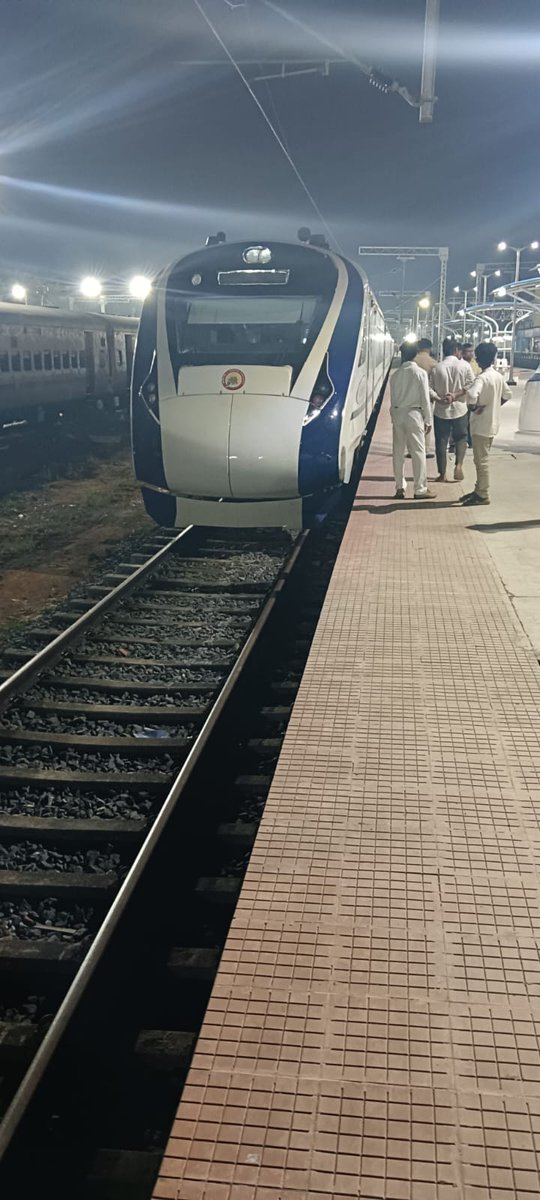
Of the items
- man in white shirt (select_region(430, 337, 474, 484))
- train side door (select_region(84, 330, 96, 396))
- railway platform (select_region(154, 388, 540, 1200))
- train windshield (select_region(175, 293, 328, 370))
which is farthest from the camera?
train side door (select_region(84, 330, 96, 396))

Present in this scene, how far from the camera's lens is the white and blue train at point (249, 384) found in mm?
7504

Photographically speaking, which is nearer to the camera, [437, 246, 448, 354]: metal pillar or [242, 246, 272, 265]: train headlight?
[242, 246, 272, 265]: train headlight

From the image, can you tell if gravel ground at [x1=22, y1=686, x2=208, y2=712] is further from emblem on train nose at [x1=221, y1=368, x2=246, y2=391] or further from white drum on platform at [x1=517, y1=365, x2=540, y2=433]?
white drum on platform at [x1=517, y1=365, x2=540, y2=433]

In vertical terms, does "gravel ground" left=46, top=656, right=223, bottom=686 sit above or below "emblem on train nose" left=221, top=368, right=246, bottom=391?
below

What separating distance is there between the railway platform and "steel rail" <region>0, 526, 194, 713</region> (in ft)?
5.95

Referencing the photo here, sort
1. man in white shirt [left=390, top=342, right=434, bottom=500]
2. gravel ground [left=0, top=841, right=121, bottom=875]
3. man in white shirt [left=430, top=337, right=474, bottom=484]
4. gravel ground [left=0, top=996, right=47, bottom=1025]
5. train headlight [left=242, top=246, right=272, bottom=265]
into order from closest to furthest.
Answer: gravel ground [left=0, top=996, right=47, bottom=1025] → gravel ground [left=0, top=841, right=121, bottom=875] → train headlight [left=242, top=246, right=272, bottom=265] → man in white shirt [left=390, top=342, right=434, bottom=500] → man in white shirt [left=430, top=337, right=474, bottom=484]

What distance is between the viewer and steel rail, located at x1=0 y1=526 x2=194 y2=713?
5.21 m

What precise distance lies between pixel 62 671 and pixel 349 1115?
4.10 metres

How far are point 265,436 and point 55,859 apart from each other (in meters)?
4.48

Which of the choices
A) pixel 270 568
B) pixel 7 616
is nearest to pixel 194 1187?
pixel 7 616

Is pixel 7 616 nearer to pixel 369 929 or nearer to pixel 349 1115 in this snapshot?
pixel 369 929

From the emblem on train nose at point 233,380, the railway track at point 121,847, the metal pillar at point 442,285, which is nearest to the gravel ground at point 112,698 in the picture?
the railway track at point 121,847

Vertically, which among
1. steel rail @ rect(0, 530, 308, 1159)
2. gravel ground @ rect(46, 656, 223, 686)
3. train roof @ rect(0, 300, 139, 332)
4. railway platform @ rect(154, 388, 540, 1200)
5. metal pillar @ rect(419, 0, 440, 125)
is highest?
metal pillar @ rect(419, 0, 440, 125)

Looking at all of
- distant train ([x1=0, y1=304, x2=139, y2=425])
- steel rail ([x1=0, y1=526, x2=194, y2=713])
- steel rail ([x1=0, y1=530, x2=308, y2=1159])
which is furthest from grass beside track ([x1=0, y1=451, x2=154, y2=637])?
distant train ([x1=0, y1=304, x2=139, y2=425])
